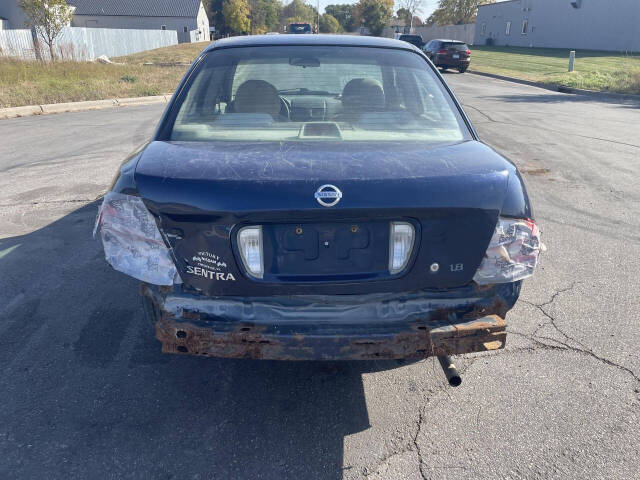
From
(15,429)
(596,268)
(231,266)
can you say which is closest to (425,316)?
(231,266)

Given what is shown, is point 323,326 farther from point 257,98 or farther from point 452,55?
point 452,55

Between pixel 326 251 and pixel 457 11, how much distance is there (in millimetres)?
87835

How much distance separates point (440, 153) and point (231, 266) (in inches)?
44.2

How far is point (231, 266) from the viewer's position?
7.30 ft

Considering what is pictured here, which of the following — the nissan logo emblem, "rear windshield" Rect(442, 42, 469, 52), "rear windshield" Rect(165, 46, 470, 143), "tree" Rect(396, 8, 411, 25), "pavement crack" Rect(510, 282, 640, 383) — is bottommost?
"pavement crack" Rect(510, 282, 640, 383)

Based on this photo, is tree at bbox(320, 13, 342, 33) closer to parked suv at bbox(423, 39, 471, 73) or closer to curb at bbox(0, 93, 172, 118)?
parked suv at bbox(423, 39, 471, 73)

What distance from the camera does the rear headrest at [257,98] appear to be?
312 centimetres

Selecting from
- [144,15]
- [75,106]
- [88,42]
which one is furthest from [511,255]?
[144,15]

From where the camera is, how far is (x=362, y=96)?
3.20 m

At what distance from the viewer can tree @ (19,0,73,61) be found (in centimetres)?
2144

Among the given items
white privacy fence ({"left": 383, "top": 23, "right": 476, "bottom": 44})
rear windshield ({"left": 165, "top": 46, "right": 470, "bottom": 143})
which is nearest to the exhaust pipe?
rear windshield ({"left": 165, "top": 46, "right": 470, "bottom": 143})

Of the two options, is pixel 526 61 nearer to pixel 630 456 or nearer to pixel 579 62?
pixel 579 62

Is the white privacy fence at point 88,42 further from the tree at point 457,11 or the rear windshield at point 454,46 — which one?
the tree at point 457,11

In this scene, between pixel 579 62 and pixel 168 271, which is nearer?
pixel 168 271
